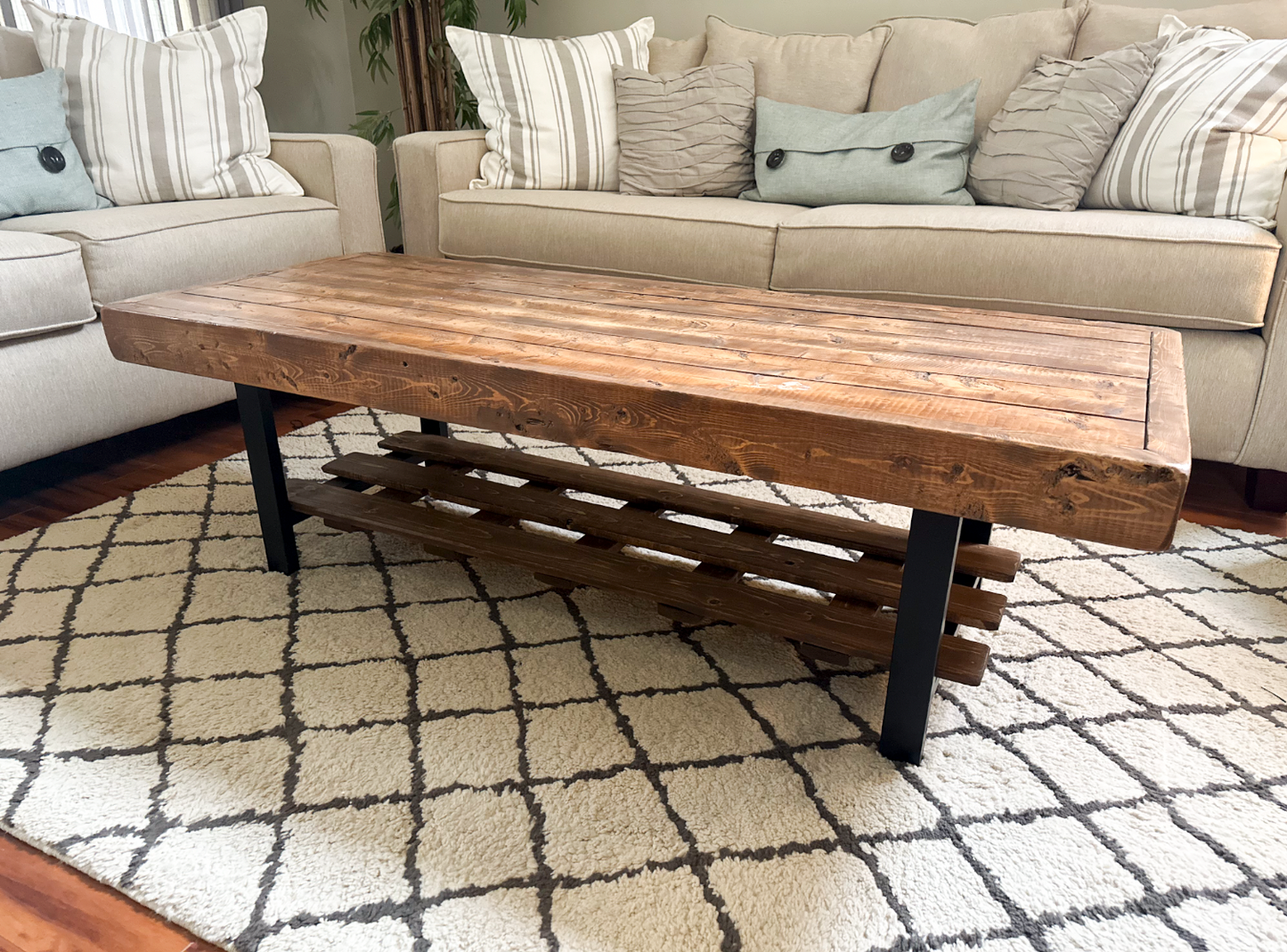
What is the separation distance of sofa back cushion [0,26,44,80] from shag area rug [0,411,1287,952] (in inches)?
61.1

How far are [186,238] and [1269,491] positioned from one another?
8.00 ft

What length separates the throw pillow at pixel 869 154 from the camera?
227 cm

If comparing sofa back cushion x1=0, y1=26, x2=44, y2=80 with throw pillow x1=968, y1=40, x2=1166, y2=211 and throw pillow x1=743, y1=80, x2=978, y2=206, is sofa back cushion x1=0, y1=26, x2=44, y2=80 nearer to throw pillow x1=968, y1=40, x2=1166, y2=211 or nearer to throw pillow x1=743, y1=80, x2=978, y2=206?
throw pillow x1=743, y1=80, x2=978, y2=206

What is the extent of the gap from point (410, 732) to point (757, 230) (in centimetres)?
144

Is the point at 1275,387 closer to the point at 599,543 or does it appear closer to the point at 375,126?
the point at 599,543

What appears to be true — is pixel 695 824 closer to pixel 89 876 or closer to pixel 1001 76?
pixel 89 876

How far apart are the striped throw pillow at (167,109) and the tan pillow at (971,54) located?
5.62ft

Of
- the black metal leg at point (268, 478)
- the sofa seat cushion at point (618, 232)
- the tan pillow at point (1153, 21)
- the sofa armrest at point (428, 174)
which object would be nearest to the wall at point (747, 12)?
the tan pillow at point (1153, 21)

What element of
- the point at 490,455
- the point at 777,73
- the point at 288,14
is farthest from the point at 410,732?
the point at 288,14

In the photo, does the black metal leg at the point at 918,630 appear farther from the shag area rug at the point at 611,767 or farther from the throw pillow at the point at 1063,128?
the throw pillow at the point at 1063,128

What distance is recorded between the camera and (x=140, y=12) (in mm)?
3371

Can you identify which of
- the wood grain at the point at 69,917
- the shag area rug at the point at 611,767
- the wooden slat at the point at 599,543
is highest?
the wooden slat at the point at 599,543

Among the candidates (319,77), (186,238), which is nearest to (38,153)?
(186,238)

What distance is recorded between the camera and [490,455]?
1.66 m
